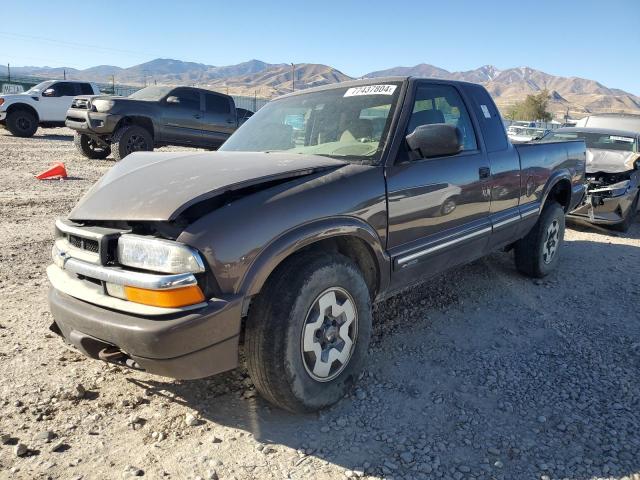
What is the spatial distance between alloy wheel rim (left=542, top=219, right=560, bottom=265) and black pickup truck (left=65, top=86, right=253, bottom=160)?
338 inches

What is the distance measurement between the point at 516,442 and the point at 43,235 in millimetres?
5294

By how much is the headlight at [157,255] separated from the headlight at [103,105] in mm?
9091

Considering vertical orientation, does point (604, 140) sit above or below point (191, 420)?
above

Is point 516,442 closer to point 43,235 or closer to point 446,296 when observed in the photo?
point 446,296

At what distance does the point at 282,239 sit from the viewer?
229 cm

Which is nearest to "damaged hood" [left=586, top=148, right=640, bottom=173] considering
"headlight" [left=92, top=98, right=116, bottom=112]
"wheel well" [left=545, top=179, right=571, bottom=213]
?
"wheel well" [left=545, top=179, right=571, bottom=213]

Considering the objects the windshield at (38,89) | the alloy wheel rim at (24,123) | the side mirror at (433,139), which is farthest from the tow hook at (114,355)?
the alloy wheel rim at (24,123)

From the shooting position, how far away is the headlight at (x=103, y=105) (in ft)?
33.1

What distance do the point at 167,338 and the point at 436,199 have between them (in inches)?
76.6

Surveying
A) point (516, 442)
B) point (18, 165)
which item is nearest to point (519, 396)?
point (516, 442)

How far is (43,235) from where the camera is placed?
18.1ft

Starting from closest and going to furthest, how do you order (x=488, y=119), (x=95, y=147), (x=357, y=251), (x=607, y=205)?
(x=357, y=251)
(x=488, y=119)
(x=607, y=205)
(x=95, y=147)

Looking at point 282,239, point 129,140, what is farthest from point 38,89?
point 282,239

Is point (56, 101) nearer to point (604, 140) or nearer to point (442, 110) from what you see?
point (604, 140)
